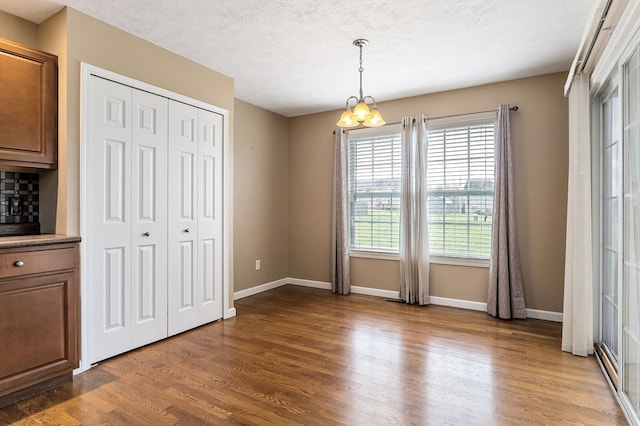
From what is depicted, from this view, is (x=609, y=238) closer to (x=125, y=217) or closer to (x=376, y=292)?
(x=376, y=292)

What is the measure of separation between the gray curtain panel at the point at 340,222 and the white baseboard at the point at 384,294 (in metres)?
0.22

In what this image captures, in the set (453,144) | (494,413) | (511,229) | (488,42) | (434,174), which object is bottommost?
(494,413)

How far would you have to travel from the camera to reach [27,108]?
2.48 metres

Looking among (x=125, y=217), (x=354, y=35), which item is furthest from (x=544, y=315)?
(x=125, y=217)

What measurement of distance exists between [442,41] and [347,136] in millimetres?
2112

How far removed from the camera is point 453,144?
171 inches

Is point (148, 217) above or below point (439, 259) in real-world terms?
above

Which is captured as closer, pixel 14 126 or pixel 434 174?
pixel 14 126

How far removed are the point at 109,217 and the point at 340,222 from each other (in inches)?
114

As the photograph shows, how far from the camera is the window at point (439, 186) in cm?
418

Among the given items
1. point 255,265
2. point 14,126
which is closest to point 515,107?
point 255,265

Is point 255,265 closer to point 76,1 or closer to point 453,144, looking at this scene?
point 453,144

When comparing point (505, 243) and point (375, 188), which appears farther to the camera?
point (375, 188)

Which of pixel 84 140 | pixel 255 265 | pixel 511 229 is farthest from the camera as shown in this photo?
pixel 255 265
